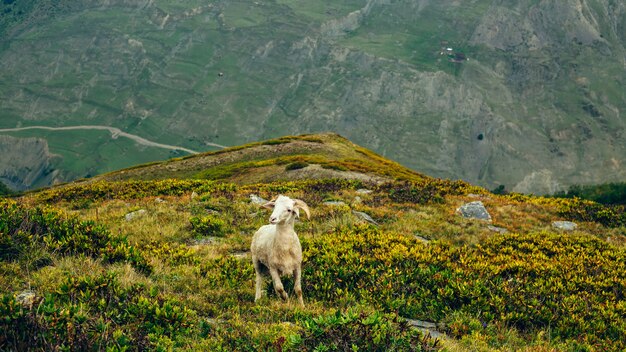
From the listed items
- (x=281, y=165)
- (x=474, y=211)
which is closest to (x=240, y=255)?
(x=474, y=211)

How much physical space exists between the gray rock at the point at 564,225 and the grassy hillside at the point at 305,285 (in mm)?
3315

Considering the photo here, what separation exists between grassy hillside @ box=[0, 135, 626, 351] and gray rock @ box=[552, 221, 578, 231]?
3.31 metres

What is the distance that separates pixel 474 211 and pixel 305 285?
16331 mm

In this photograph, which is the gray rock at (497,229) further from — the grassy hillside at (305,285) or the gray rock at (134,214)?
the gray rock at (134,214)

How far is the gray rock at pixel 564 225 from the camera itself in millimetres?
26989

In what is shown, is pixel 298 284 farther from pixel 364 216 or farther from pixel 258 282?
pixel 364 216

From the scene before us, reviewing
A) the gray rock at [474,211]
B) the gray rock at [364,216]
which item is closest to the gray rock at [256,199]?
the gray rock at [364,216]

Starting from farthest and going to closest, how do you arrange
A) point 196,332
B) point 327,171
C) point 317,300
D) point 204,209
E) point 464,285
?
point 327,171, point 204,209, point 464,285, point 317,300, point 196,332

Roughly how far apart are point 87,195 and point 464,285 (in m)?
24.8

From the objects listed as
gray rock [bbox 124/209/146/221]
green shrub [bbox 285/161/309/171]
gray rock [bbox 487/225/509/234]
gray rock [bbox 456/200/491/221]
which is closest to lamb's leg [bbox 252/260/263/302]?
gray rock [bbox 124/209/146/221]

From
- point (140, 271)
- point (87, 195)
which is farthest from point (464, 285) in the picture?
point (87, 195)

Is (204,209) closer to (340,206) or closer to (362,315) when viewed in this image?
(340,206)

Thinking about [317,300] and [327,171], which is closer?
[317,300]

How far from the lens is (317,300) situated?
12.6m
